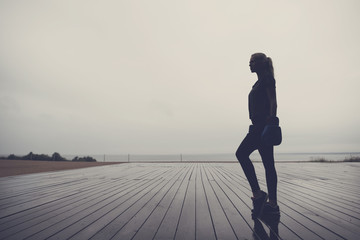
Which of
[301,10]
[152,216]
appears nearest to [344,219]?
[152,216]

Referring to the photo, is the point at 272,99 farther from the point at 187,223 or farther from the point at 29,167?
the point at 29,167

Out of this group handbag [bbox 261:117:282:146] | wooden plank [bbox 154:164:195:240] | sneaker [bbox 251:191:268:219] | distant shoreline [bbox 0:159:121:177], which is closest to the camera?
wooden plank [bbox 154:164:195:240]

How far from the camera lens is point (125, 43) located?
28172mm

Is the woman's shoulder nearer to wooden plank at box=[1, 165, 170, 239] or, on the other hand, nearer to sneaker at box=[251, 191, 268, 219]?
sneaker at box=[251, 191, 268, 219]

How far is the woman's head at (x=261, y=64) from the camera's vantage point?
1662mm

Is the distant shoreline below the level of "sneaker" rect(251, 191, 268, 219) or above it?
below

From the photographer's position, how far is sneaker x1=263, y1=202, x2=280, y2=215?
1.46 m

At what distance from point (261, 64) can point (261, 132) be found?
71 cm

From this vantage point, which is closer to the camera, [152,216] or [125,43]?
[152,216]

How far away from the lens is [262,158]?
4.84ft

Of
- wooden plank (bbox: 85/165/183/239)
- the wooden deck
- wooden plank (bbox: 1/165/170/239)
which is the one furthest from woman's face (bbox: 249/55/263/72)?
wooden plank (bbox: 1/165/170/239)

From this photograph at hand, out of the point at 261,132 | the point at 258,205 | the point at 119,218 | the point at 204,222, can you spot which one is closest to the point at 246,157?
the point at 261,132

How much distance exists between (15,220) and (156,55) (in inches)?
1040

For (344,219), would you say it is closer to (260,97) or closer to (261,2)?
Answer: (260,97)
